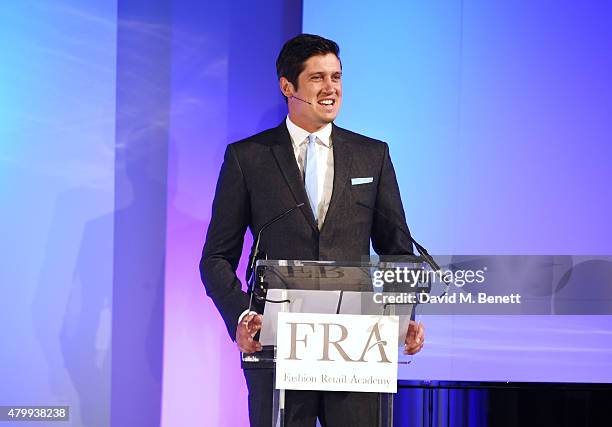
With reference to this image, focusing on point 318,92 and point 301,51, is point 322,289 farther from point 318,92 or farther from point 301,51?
point 301,51

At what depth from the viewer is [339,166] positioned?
8.36 feet

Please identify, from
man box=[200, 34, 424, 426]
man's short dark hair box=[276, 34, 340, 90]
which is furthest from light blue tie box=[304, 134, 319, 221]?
man's short dark hair box=[276, 34, 340, 90]

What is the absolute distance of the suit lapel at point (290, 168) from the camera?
8.16 feet

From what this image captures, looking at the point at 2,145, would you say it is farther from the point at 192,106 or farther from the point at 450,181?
the point at 450,181

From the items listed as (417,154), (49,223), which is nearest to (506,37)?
(417,154)

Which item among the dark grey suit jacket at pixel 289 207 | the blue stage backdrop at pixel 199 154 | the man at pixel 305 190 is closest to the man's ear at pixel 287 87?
the man at pixel 305 190

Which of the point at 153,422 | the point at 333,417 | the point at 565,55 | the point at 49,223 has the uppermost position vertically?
the point at 565,55

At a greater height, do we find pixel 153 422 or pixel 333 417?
pixel 333 417

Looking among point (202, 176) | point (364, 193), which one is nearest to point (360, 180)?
point (364, 193)

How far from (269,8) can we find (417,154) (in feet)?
3.02

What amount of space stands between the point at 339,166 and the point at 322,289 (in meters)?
0.66

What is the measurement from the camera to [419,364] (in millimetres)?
3320

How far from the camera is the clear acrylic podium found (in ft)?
6.48

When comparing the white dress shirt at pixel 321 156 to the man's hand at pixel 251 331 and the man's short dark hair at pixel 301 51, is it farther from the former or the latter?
the man's hand at pixel 251 331
